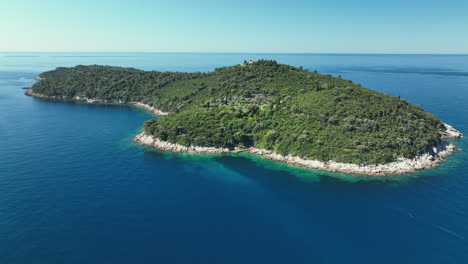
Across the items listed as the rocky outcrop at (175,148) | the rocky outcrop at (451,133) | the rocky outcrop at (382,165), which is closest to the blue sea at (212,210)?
the rocky outcrop at (382,165)

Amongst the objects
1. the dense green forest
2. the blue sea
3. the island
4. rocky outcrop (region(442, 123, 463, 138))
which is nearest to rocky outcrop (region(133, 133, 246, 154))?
the island

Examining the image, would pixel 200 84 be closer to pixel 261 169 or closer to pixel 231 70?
pixel 231 70

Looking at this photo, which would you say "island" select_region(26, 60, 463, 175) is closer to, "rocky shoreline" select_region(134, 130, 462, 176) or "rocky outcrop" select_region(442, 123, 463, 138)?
"rocky shoreline" select_region(134, 130, 462, 176)

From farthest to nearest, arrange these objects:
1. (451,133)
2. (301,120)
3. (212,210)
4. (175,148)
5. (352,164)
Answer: (451,133) → (301,120) → (175,148) → (352,164) → (212,210)

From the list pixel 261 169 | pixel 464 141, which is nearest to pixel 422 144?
pixel 464 141

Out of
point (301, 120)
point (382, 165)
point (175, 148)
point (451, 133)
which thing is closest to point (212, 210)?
point (175, 148)

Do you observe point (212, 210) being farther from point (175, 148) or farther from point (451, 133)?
point (451, 133)
